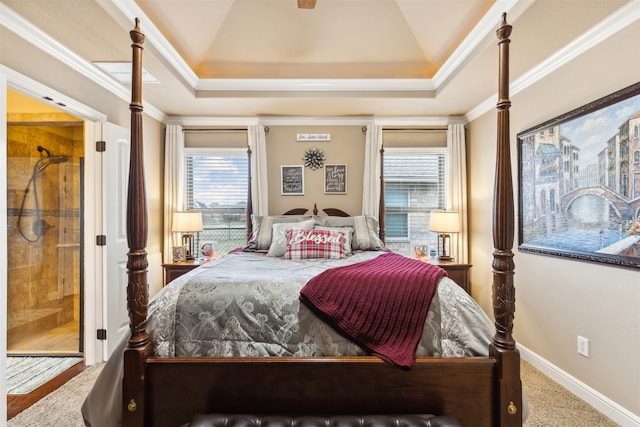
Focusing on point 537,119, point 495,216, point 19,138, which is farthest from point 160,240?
point 537,119

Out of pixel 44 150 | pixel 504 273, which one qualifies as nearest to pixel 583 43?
pixel 504 273

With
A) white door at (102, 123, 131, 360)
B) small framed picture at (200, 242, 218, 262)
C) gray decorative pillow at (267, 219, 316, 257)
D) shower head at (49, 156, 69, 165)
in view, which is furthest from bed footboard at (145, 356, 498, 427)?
shower head at (49, 156, 69, 165)

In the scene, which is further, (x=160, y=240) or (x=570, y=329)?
(x=160, y=240)

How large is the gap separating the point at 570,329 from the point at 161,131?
15.0 ft

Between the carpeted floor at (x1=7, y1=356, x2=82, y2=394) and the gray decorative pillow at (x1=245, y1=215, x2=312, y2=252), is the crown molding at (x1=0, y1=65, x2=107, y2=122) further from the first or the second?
the carpeted floor at (x1=7, y1=356, x2=82, y2=394)

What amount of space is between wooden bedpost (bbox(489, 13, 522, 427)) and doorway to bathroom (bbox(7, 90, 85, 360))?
3.46 m

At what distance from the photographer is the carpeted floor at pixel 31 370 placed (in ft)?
8.18

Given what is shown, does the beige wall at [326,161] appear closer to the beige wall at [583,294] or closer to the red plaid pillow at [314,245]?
the red plaid pillow at [314,245]

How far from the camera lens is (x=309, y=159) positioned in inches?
165

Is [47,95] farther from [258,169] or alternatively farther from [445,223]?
[445,223]

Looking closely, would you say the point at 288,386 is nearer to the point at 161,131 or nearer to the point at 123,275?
the point at 123,275

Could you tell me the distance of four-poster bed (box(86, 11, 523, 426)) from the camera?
1552 millimetres

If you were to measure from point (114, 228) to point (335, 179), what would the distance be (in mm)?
2433

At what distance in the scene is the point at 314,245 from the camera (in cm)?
285
